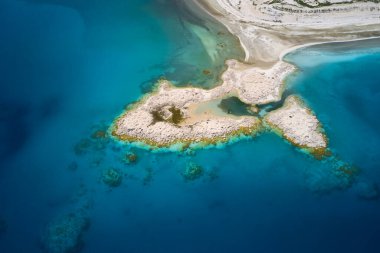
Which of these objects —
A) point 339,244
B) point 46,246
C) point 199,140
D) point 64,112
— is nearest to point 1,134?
point 64,112

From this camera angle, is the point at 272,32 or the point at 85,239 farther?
the point at 272,32

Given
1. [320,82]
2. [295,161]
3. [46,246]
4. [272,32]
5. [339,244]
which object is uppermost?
[272,32]

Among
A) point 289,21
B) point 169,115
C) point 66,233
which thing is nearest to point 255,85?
point 169,115

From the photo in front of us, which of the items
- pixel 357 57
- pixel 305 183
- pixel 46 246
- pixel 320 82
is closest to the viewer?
pixel 46 246

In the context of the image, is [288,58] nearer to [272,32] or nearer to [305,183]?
[272,32]

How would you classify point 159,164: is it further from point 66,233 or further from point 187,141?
point 66,233

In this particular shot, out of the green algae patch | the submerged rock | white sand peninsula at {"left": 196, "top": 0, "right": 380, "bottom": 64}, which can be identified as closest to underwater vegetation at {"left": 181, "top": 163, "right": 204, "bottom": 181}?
the green algae patch

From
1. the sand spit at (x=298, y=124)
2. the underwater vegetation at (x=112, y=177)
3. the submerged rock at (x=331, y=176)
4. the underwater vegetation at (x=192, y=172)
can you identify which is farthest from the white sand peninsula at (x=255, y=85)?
the underwater vegetation at (x=112, y=177)
